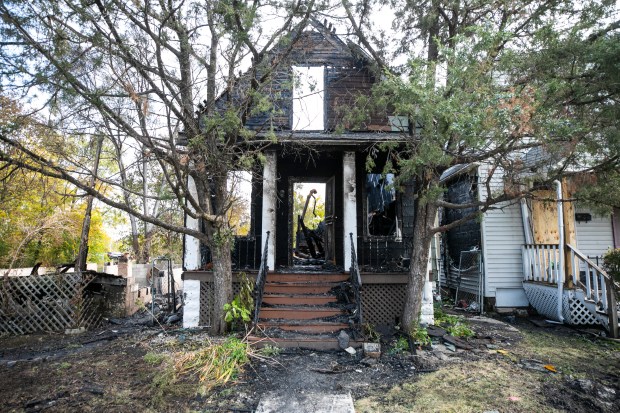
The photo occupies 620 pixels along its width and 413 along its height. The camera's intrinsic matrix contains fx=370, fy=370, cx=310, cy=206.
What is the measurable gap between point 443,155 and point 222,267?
421 cm

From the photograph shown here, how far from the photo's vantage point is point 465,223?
1031 centimetres

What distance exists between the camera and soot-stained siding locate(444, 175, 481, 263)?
1043 cm

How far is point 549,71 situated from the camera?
580 centimetres

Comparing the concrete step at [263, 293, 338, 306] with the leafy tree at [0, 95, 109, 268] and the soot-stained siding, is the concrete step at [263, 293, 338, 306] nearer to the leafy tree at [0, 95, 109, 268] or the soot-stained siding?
the soot-stained siding

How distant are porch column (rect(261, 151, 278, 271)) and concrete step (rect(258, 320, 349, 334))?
1747 millimetres

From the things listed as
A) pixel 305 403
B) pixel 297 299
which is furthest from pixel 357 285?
pixel 305 403

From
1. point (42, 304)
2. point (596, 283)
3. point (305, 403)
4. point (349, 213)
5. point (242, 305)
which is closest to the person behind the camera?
point (305, 403)

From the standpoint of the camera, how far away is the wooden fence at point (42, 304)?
26.9 ft

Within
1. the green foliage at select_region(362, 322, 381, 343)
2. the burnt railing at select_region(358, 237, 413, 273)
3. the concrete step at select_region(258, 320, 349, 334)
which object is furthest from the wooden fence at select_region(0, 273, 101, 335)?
the burnt railing at select_region(358, 237, 413, 273)

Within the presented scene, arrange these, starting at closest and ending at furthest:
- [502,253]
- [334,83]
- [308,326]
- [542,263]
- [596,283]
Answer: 1. [308,326]
2. [596,283]
3. [542,263]
4. [334,83]
5. [502,253]

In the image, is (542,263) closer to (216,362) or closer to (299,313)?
(299,313)

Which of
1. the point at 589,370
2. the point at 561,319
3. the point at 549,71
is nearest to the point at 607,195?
the point at 549,71

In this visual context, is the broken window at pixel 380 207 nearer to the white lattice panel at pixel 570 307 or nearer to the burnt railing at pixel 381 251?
the burnt railing at pixel 381 251

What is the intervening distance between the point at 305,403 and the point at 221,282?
9.95 ft
